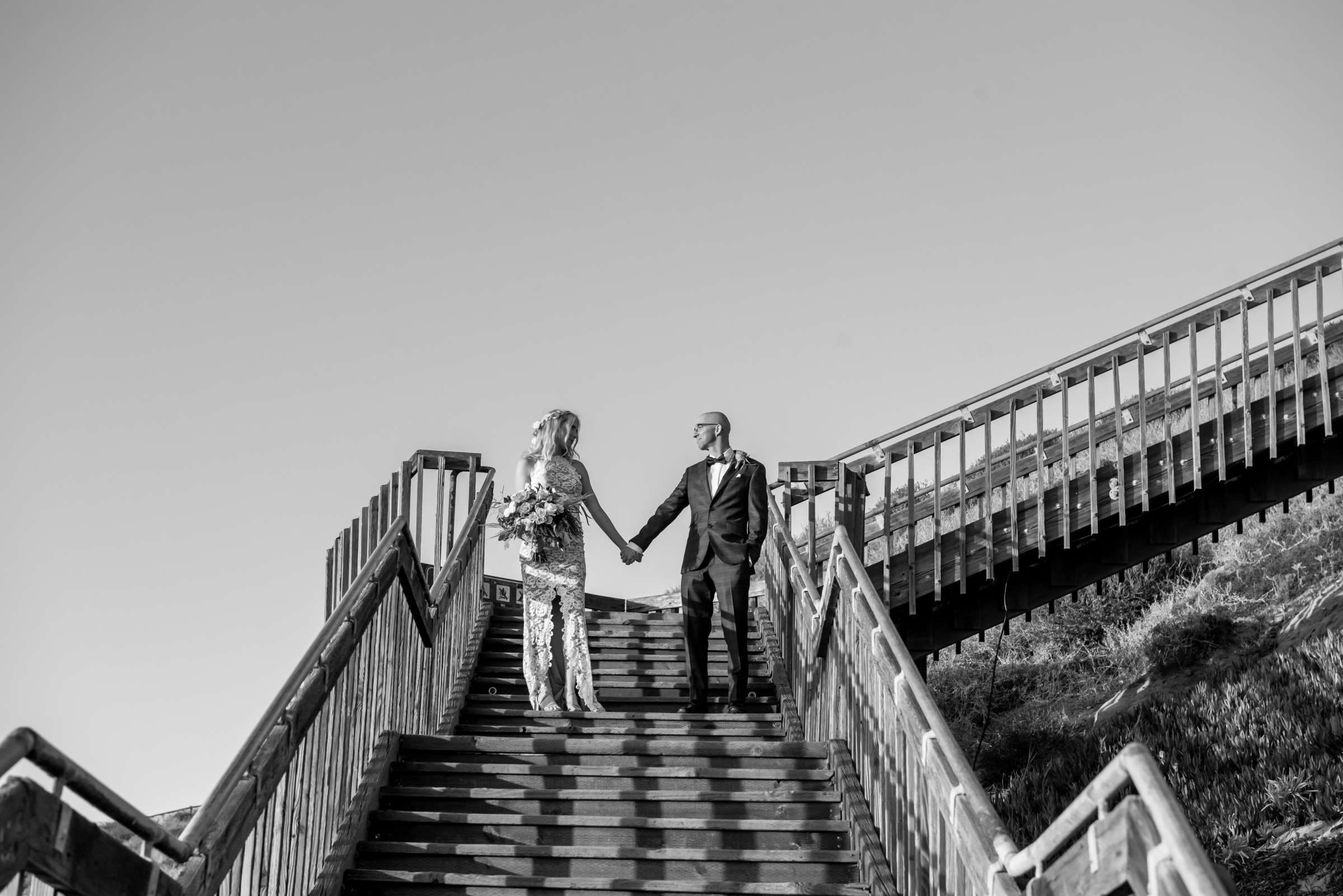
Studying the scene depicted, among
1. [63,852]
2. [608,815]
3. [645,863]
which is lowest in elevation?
[63,852]

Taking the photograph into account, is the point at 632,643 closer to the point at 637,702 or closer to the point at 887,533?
the point at 637,702

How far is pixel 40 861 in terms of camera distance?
3.68m

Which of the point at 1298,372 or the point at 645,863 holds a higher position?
the point at 1298,372

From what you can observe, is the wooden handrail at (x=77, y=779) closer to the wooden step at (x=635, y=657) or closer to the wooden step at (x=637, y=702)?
the wooden step at (x=637, y=702)

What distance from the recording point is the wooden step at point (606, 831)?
6.44m

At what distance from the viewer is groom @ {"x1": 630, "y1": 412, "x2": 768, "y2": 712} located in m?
8.95

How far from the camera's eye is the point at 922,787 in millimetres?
5469

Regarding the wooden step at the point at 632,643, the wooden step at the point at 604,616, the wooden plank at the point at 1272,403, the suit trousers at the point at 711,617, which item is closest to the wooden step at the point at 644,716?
the suit trousers at the point at 711,617

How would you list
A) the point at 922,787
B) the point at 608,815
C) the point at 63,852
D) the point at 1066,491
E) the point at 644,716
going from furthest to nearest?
the point at 1066,491, the point at 644,716, the point at 608,815, the point at 922,787, the point at 63,852

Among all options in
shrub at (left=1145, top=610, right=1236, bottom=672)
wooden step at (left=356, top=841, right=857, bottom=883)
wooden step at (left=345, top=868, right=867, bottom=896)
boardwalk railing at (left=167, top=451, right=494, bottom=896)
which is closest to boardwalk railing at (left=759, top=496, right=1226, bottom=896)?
wooden step at (left=356, top=841, right=857, bottom=883)

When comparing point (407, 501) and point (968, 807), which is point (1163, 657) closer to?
point (407, 501)

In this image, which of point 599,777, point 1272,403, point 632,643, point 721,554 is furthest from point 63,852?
point 1272,403

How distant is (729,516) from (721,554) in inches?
9.9

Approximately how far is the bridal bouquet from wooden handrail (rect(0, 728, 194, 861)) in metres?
4.98
